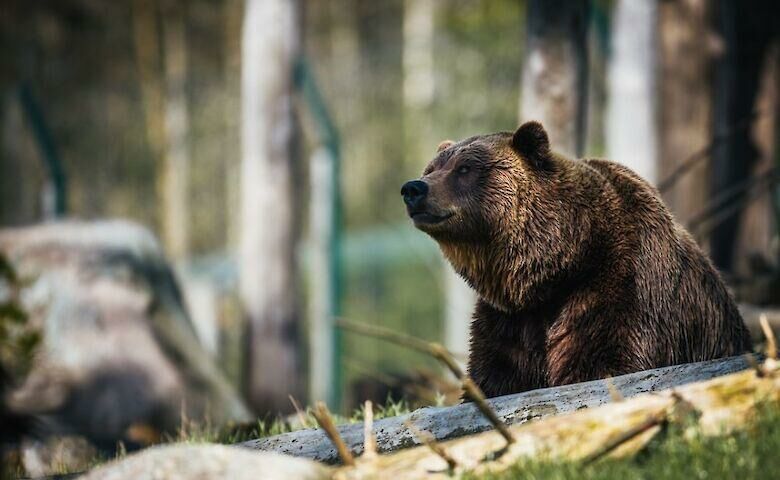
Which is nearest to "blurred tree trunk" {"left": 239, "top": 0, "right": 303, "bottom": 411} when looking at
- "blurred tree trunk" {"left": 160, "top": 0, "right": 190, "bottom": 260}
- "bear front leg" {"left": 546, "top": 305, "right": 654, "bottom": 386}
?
"bear front leg" {"left": 546, "top": 305, "right": 654, "bottom": 386}

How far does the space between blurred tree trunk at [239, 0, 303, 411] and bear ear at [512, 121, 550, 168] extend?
450 cm

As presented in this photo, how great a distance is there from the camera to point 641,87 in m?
8.02

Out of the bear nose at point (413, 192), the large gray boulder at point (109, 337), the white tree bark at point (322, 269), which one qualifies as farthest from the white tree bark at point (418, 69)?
the bear nose at point (413, 192)

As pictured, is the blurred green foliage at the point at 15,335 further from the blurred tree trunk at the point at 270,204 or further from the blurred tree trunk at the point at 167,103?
the blurred tree trunk at the point at 167,103

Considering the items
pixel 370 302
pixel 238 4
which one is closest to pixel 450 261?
pixel 370 302

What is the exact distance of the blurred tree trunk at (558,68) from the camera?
660 centimetres

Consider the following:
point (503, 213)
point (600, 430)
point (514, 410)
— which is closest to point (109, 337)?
point (503, 213)

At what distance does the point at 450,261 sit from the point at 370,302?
6.38 metres

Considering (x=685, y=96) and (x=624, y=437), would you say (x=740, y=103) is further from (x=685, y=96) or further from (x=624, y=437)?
(x=624, y=437)

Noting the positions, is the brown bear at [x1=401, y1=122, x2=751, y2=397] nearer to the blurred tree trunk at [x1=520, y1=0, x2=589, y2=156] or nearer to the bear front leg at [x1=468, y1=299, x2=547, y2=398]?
the bear front leg at [x1=468, y1=299, x2=547, y2=398]

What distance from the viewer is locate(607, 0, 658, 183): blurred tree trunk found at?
797 cm

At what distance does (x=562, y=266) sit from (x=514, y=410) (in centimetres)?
87

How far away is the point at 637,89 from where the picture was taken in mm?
8023

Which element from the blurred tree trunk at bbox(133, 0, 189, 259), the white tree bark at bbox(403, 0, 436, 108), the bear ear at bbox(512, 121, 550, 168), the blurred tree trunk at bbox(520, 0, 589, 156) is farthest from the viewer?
the blurred tree trunk at bbox(133, 0, 189, 259)
